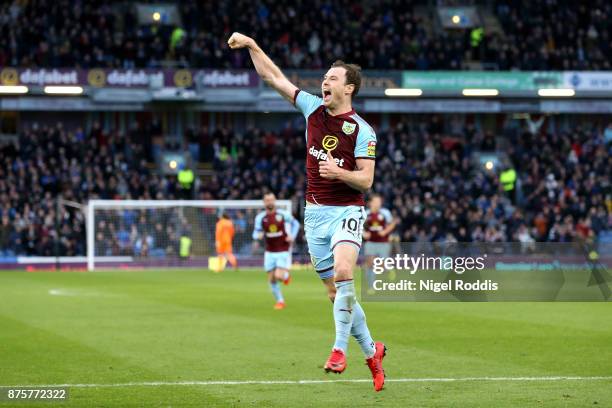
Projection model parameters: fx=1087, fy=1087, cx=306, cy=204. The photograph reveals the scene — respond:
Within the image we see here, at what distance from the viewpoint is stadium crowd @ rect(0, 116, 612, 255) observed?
38.9 meters

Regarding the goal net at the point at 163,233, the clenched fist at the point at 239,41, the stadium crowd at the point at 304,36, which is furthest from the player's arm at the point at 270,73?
the stadium crowd at the point at 304,36

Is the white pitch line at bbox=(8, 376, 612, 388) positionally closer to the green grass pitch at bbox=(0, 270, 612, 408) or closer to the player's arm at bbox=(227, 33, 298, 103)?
the green grass pitch at bbox=(0, 270, 612, 408)

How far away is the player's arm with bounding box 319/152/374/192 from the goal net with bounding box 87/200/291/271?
29374 millimetres

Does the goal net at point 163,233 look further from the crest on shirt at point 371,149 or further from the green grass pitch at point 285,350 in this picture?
the crest on shirt at point 371,149

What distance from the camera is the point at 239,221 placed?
40062mm

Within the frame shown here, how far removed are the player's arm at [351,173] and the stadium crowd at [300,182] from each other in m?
30.3

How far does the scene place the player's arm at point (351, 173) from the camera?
8750 mm

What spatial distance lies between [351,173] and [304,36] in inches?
1524

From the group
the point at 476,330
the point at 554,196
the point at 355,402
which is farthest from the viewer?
the point at 554,196

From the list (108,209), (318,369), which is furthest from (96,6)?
(318,369)

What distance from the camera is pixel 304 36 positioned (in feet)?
154

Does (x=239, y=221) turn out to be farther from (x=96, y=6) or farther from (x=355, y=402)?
(x=355, y=402)

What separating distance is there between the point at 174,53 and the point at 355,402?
38.0 metres

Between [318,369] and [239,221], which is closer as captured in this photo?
[318,369]
